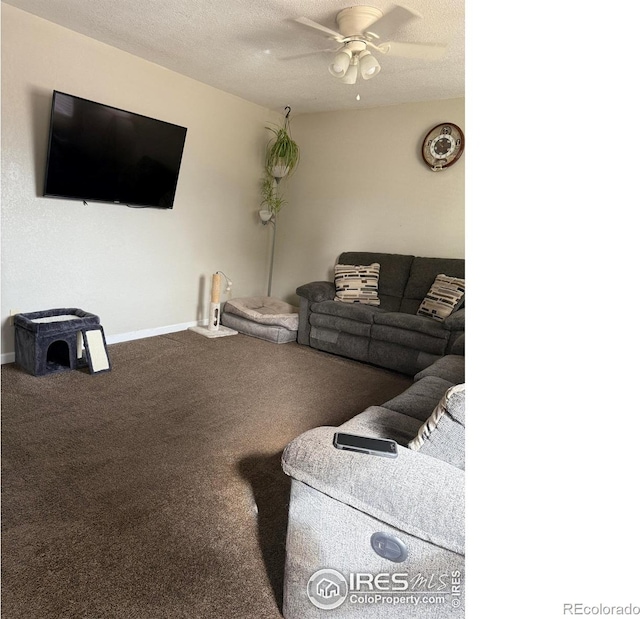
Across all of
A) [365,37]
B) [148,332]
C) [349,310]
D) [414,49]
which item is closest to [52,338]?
[148,332]

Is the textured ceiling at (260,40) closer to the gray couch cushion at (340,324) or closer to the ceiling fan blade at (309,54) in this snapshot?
the ceiling fan blade at (309,54)

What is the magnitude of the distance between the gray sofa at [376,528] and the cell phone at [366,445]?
2 centimetres

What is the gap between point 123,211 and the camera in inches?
149

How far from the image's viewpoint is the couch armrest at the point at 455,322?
3346 mm

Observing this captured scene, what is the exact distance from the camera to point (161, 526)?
1655mm

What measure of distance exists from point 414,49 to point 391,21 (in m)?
0.22

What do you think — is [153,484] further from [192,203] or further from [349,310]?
[192,203]

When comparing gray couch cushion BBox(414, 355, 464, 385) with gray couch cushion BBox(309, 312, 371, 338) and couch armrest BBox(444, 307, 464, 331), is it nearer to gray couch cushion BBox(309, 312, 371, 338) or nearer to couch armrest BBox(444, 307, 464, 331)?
couch armrest BBox(444, 307, 464, 331)

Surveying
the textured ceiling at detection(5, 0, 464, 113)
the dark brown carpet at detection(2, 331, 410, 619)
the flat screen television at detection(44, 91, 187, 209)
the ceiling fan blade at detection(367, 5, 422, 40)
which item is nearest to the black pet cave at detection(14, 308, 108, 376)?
the dark brown carpet at detection(2, 331, 410, 619)

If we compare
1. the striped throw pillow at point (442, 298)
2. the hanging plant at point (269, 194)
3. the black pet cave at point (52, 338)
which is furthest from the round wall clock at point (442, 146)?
the black pet cave at point (52, 338)

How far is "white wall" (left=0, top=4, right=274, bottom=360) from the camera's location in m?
3.07
